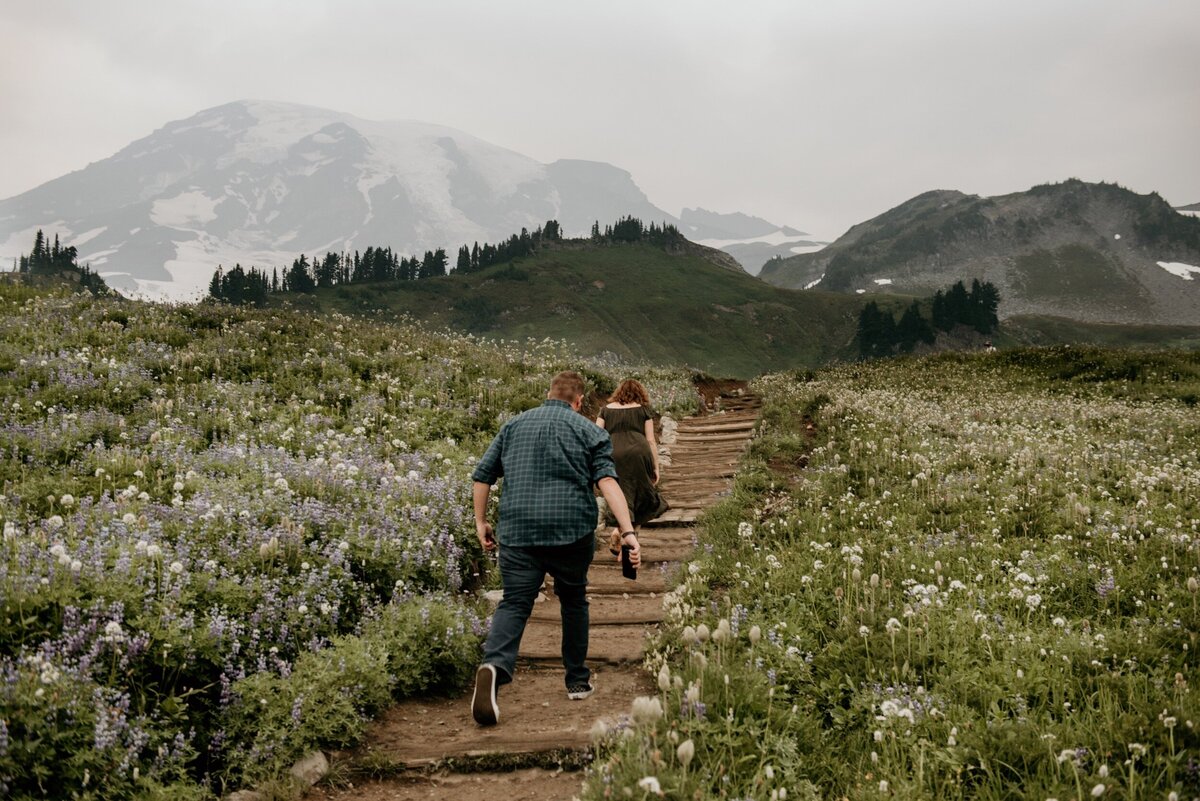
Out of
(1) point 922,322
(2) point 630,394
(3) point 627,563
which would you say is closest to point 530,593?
(3) point 627,563

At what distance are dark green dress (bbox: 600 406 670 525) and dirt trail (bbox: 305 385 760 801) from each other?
2.76ft

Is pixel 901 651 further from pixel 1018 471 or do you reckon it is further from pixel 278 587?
pixel 1018 471

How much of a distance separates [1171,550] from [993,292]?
632 feet

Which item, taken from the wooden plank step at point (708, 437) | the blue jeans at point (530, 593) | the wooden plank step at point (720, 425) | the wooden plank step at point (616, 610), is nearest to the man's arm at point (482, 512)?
the blue jeans at point (530, 593)

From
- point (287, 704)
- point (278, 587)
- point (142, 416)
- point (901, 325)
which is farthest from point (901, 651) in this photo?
point (901, 325)

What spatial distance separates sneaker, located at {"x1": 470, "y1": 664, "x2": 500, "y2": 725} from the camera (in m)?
5.57

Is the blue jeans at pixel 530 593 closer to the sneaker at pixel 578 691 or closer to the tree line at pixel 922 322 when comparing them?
the sneaker at pixel 578 691

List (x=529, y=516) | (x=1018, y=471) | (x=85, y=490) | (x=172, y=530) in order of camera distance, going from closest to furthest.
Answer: (x=529, y=516) → (x=172, y=530) → (x=85, y=490) → (x=1018, y=471)

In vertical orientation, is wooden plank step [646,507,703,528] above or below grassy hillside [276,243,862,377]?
below

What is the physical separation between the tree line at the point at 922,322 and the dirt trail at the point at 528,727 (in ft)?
458

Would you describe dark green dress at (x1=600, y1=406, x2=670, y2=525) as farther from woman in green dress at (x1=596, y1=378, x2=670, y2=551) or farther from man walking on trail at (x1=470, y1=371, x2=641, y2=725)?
man walking on trail at (x1=470, y1=371, x2=641, y2=725)

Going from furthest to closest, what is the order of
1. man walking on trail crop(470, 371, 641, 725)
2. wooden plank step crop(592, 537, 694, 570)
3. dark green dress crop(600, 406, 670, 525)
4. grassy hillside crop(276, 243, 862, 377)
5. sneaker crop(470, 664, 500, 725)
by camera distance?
grassy hillside crop(276, 243, 862, 377), dark green dress crop(600, 406, 670, 525), wooden plank step crop(592, 537, 694, 570), man walking on trail crop(470, 371, 641, 725), sneaker crop(470, 664, 500, 725)

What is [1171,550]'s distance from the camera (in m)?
6.84

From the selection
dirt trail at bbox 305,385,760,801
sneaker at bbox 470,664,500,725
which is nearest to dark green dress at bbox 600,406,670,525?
dirt trail at bbox 305,385,760,801
